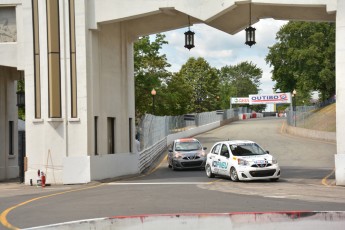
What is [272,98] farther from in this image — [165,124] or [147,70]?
[165,124]

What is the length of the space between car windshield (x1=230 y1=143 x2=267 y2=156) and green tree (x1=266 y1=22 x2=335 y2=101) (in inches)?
2025

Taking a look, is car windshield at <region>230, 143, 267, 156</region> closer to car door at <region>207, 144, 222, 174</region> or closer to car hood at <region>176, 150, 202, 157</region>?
car door at <region>207, 144, 222, 174</region>

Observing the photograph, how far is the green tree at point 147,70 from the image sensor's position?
53.8 metres

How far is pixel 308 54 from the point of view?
71.9m

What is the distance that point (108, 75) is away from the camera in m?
25.4

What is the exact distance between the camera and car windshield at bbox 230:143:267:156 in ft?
70.8

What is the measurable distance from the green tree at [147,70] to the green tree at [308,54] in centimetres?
2138

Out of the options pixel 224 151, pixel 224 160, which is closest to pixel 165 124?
pixel 224 151

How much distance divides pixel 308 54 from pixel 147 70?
24.7 meters

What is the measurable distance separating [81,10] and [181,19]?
5.07 m

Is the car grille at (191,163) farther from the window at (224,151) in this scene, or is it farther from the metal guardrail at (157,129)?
the window at (224,151)

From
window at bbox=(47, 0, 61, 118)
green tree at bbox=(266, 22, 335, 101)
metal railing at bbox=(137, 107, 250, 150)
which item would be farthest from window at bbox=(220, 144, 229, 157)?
green tree at bbox=(266, 22, 335, 101)

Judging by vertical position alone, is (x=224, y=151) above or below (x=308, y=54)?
below

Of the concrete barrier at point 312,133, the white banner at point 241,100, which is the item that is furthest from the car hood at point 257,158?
the white banner at point 241,100
